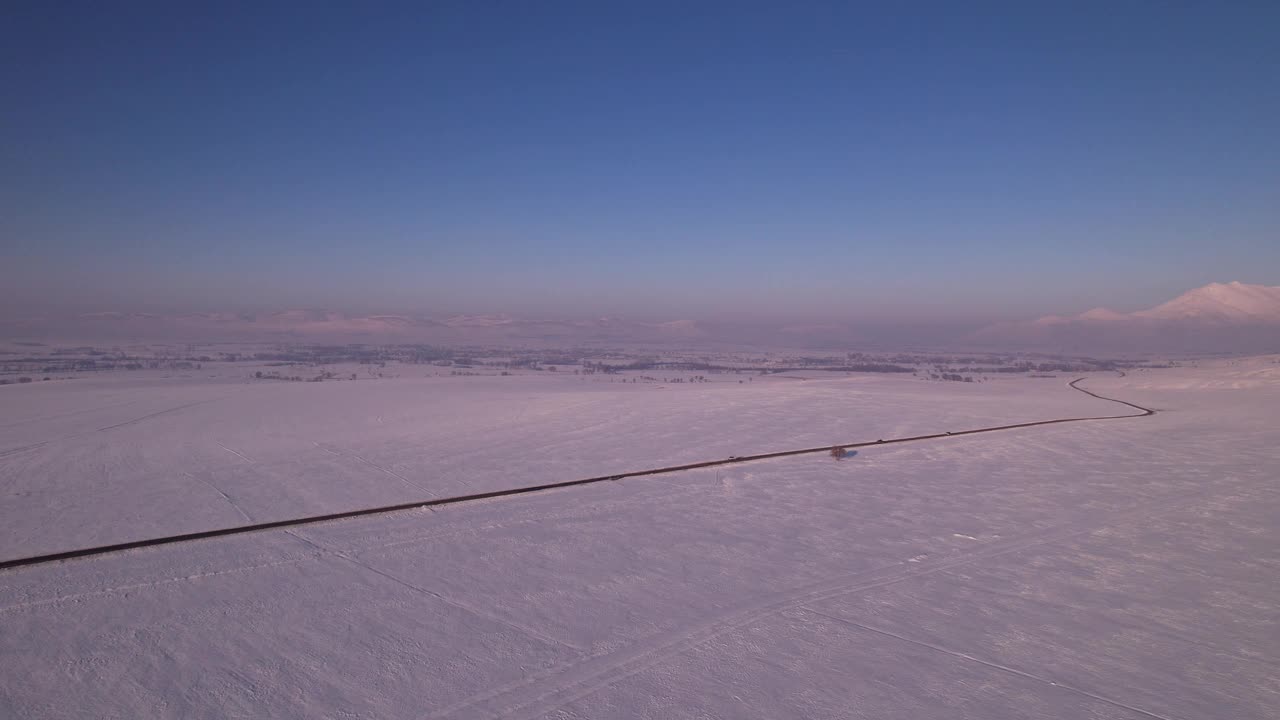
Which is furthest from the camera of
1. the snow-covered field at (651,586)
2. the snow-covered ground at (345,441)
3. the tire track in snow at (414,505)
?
the snow-covered ground at (345,441)

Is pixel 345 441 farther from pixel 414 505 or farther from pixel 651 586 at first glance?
pixel 651 586

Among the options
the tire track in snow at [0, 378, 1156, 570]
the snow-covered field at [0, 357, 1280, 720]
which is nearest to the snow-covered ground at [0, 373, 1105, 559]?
the snow-covered field at [0, 357, 1280, 720]

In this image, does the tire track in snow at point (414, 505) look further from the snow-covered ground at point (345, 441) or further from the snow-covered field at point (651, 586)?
the snow-covered ground at point (345, 441)

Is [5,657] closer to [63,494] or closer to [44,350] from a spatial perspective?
[63,494]

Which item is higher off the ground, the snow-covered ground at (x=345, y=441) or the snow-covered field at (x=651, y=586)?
the snow-covered field at (x=651, y=586)

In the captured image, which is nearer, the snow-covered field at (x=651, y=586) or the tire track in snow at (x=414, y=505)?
the snow-covered field at (x=651, y=586)

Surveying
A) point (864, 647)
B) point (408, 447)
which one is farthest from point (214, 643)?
point (408, 447)

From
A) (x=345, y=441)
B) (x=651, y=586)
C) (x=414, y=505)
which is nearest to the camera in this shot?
(x=651, y=586)

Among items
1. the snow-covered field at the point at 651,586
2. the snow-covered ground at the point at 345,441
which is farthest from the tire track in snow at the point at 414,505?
the snow-covered ground at the point at 345,441

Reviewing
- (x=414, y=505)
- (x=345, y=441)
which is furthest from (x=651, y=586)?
Result: (x=345, y=441)
